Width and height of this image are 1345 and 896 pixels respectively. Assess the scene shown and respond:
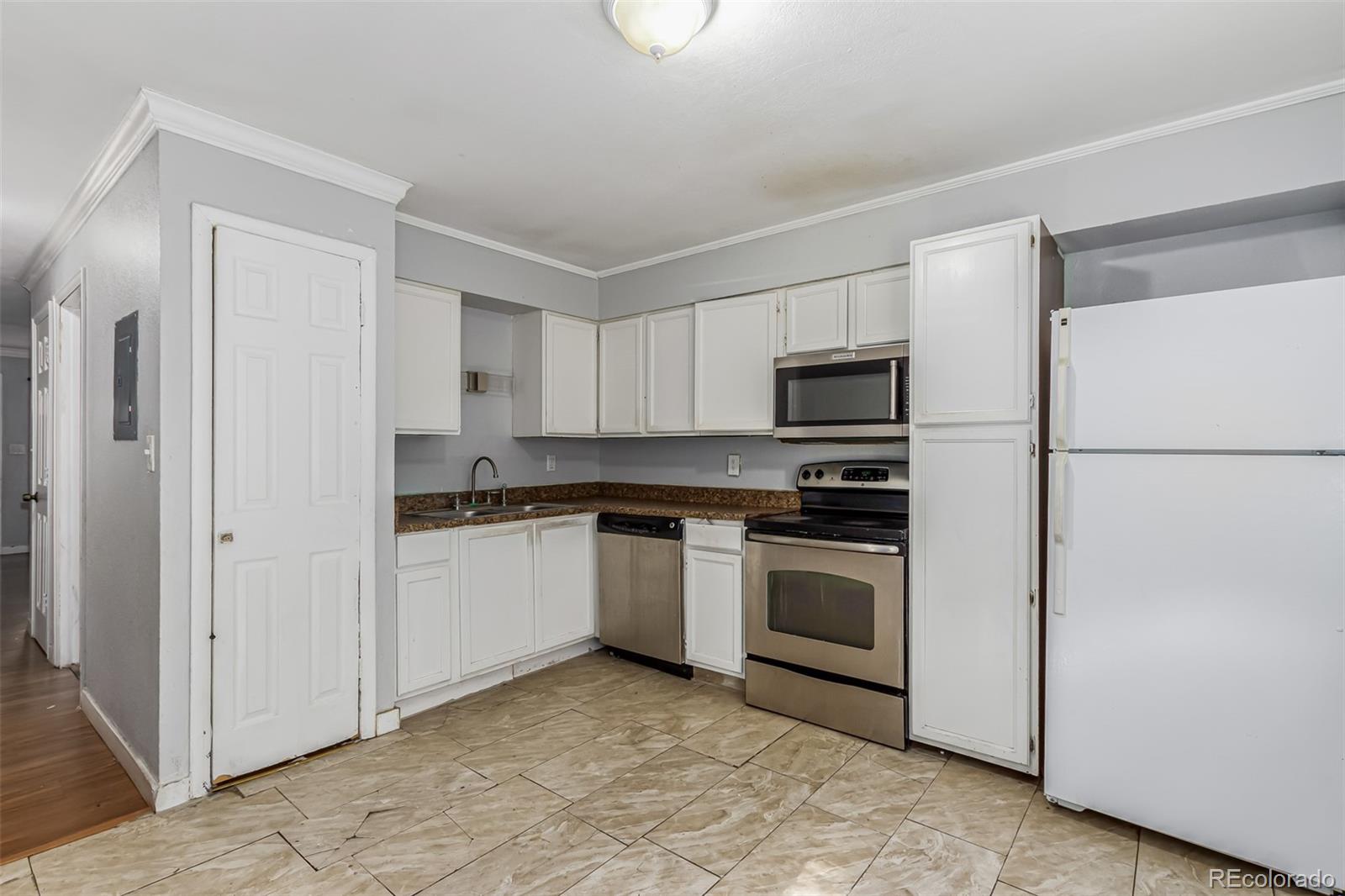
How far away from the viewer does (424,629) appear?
10.5 feet

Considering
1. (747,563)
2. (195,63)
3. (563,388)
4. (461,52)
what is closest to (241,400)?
(195,63)

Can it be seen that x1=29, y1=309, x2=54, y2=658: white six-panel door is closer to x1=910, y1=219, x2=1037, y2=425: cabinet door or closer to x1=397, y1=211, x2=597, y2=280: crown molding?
x1=397, y1=211, x2=597, y2=280: crown molding

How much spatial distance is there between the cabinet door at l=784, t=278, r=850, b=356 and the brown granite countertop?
91cm

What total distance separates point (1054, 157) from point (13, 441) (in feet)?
33.0

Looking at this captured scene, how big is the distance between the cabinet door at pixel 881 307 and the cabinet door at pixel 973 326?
289 mm

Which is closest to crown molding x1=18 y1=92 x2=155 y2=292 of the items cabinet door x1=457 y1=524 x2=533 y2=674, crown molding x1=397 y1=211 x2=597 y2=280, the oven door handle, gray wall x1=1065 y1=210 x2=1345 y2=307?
crown molding x1=397 y1=211 x2=597 y2=280

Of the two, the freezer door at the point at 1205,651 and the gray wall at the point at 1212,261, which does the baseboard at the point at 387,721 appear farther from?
the gray wall at the point at 1212,261

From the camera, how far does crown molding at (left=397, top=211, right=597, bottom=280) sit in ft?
11.4

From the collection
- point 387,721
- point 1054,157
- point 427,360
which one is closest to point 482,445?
point 427,360

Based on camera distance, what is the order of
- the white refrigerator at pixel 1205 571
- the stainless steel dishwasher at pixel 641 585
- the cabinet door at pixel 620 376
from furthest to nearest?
the cabinet door at pixel 620 376, the stainless steel dishwasher at pixel 641 585, the white refrigerator at pixel 1205 571

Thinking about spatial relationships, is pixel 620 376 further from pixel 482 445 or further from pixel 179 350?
pixel 179 350

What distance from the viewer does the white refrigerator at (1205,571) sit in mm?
1870

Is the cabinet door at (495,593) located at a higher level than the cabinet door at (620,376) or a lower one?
lower

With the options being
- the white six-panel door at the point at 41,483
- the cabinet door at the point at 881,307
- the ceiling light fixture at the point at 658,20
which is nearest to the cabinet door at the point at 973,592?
the cabinet door at the point at 881,307
